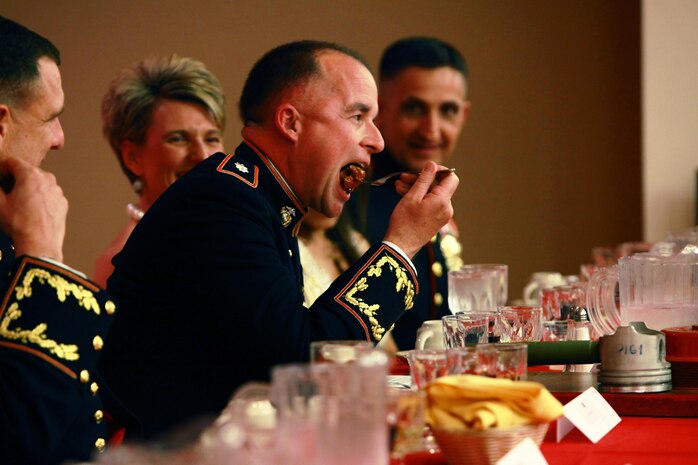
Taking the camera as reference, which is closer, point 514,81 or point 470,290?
point 470,290

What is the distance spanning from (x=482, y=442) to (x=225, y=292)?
2.56ft

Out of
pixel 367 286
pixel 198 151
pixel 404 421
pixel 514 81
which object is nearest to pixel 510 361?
pixel 404 421

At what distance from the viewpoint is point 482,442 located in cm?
121

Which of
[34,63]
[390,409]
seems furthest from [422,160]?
[390,409]

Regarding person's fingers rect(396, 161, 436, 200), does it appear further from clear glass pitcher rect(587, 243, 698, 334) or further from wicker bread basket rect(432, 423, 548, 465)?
wicker bread basket rect(432, 423, 548, 465)

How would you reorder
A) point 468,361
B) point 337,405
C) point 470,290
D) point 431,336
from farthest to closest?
1. point 470,290
2. point 431,336
3. point 468,361
4. point 337,405

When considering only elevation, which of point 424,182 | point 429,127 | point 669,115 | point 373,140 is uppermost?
point 669,115

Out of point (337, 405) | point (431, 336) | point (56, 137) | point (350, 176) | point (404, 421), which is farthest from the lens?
point (350, 176)

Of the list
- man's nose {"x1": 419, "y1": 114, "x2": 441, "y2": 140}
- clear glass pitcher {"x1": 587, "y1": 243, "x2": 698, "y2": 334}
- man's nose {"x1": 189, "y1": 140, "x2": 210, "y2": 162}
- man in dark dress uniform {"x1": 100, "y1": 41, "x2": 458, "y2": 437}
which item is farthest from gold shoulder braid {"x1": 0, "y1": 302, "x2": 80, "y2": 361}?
man's nose {"x1": 419, "y1": 114, "x2": 441, "y2": 140}

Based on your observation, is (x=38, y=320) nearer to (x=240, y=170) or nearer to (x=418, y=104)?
(x=240, y=170)

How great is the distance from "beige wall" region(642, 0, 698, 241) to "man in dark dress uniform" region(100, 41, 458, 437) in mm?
3228

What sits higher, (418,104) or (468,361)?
(418,104)

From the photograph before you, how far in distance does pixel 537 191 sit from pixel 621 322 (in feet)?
12.7

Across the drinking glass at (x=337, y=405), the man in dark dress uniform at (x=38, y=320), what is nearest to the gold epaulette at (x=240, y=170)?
the man in dark dress uniform at (x=38, y=320)
